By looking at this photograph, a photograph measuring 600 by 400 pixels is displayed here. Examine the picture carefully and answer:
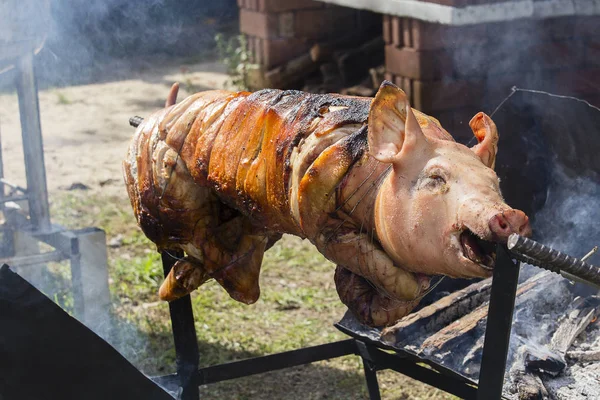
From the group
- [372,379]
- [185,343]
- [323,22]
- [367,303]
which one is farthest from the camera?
[323,22]

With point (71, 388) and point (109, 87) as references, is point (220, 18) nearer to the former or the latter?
point (109, 87)

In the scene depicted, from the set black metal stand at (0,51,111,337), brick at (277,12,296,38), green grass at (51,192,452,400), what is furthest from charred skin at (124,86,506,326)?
brick at (277,12,296,38)

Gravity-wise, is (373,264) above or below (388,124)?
below

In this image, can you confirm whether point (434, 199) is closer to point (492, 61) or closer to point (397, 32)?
point (492, 61)

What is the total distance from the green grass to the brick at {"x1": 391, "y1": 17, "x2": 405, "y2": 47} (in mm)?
1844

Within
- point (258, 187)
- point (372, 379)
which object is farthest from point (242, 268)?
point (372, 379)

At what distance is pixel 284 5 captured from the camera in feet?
29.1

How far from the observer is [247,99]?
9.07 ft

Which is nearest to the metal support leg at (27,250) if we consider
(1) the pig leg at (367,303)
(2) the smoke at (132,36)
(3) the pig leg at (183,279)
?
(3) the pig leg at (183,279)

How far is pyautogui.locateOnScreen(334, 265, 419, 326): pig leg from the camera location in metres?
2.49

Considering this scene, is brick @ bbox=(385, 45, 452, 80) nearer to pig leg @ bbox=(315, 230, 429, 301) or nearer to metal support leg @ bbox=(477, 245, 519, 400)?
pig leg @ bbox=(315, 230, 429, 301)

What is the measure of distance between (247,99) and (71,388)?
1130mm

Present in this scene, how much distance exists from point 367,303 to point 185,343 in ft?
3.57

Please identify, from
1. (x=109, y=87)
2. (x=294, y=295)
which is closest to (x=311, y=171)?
(x=294, y=295)
